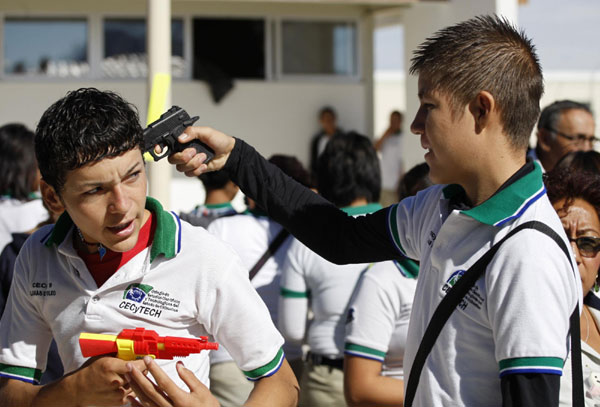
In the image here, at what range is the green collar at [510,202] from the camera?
5.50ft

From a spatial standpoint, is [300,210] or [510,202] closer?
[510,202]

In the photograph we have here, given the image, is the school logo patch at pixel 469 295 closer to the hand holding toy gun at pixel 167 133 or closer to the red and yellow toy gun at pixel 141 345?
the red and yellow toy gun at pixel 141 345

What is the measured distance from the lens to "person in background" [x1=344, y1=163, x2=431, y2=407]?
3053 mm

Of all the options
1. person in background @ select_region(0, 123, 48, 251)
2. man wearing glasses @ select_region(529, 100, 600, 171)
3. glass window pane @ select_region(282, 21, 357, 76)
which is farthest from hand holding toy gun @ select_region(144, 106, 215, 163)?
glass window pane @ select_region(282, 21, 357, 76)

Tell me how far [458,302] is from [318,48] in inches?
359

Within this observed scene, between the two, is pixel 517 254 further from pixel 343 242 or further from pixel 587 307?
pixel 587 307

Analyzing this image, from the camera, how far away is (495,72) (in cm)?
176

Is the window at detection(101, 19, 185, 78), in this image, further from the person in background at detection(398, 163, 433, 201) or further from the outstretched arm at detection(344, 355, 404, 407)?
the outstretched arm at detection(344, 355, 404, 407)

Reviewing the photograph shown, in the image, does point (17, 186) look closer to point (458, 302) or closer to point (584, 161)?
point (584, 161)

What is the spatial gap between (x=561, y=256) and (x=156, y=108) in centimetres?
141

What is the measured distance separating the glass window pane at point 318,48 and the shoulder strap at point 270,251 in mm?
6670

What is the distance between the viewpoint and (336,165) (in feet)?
13.0

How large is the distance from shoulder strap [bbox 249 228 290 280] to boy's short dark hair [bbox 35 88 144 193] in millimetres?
1955

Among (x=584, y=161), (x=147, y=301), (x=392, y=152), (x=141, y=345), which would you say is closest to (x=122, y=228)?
(x=147, y=301)
